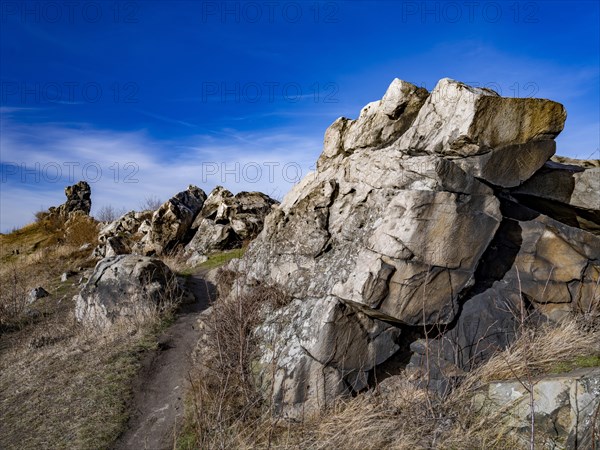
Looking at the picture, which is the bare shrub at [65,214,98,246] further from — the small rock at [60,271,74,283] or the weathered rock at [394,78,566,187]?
the weathered rock at [394,78,566,187]

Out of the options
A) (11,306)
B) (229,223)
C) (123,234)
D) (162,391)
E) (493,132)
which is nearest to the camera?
(493,132)

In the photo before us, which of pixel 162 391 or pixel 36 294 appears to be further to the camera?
pixel 36 294

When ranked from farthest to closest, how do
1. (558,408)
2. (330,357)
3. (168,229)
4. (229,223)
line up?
Result: (168,229) < (229,223) < (330,357) < (558,408)

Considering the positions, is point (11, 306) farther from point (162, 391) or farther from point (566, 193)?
point (566, 193)

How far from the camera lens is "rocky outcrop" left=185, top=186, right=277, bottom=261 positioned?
18.7 metres

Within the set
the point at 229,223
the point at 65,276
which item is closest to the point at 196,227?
the point at 229,223

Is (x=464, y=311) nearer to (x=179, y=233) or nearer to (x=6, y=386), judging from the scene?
(x=6, y=386)

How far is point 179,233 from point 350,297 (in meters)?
14.6

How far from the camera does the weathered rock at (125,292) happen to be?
10873 mm

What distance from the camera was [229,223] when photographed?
63.2 feet

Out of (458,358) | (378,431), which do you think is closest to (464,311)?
(458,358)

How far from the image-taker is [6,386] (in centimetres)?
884

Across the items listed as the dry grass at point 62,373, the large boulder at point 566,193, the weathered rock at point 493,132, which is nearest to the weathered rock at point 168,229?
the dry grass at point 62,373

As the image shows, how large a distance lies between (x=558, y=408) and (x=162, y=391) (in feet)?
20.0
